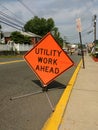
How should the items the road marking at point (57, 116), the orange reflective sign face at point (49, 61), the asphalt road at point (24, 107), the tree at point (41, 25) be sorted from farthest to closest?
the tree at point (41, 25), the orange reflective sign face at point (49, 61), the asphalt road at point (24, 107), the road marking at point (57, 116)

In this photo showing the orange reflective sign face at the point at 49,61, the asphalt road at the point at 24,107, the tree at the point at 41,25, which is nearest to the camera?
the asphalt road at the point at 24,107

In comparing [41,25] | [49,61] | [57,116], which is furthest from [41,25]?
[57,116]

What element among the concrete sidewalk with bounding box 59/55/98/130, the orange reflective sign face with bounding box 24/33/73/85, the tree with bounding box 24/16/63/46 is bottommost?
the concrete sidewalk with bounding box 59/55/98/130

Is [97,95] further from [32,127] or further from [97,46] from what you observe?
[97,46]

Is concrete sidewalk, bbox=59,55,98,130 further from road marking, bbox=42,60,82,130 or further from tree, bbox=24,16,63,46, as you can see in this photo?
tree, bbox=24,16,63,46

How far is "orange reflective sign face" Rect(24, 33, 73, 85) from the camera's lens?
10.7 metres

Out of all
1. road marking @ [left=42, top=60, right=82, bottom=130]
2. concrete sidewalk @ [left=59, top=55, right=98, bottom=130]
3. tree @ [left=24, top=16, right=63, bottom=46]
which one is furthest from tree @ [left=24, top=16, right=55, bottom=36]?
road marking @ [left=42, top=60, right=82, bottom=130]

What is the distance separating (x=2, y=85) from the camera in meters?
12.4

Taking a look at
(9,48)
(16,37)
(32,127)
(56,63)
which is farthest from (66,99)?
(16,37)

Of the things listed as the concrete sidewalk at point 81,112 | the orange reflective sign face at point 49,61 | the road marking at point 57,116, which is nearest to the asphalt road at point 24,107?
the road marking at point 57,116

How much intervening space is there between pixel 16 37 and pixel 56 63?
6833 centimetres

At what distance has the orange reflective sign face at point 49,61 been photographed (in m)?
10.7

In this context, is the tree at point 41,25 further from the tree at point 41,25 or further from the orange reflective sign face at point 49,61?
the orange reflective sign face at point 49,61

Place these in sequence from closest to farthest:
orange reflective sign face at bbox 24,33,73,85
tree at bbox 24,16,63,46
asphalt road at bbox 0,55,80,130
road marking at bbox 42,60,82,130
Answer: road marking at bbox 42,60,82,130, asphalt road at bbox 0,55,80,130, orange reflective sign face at bbox 24,33,73,85, tree at bbox 24,16,63,46
